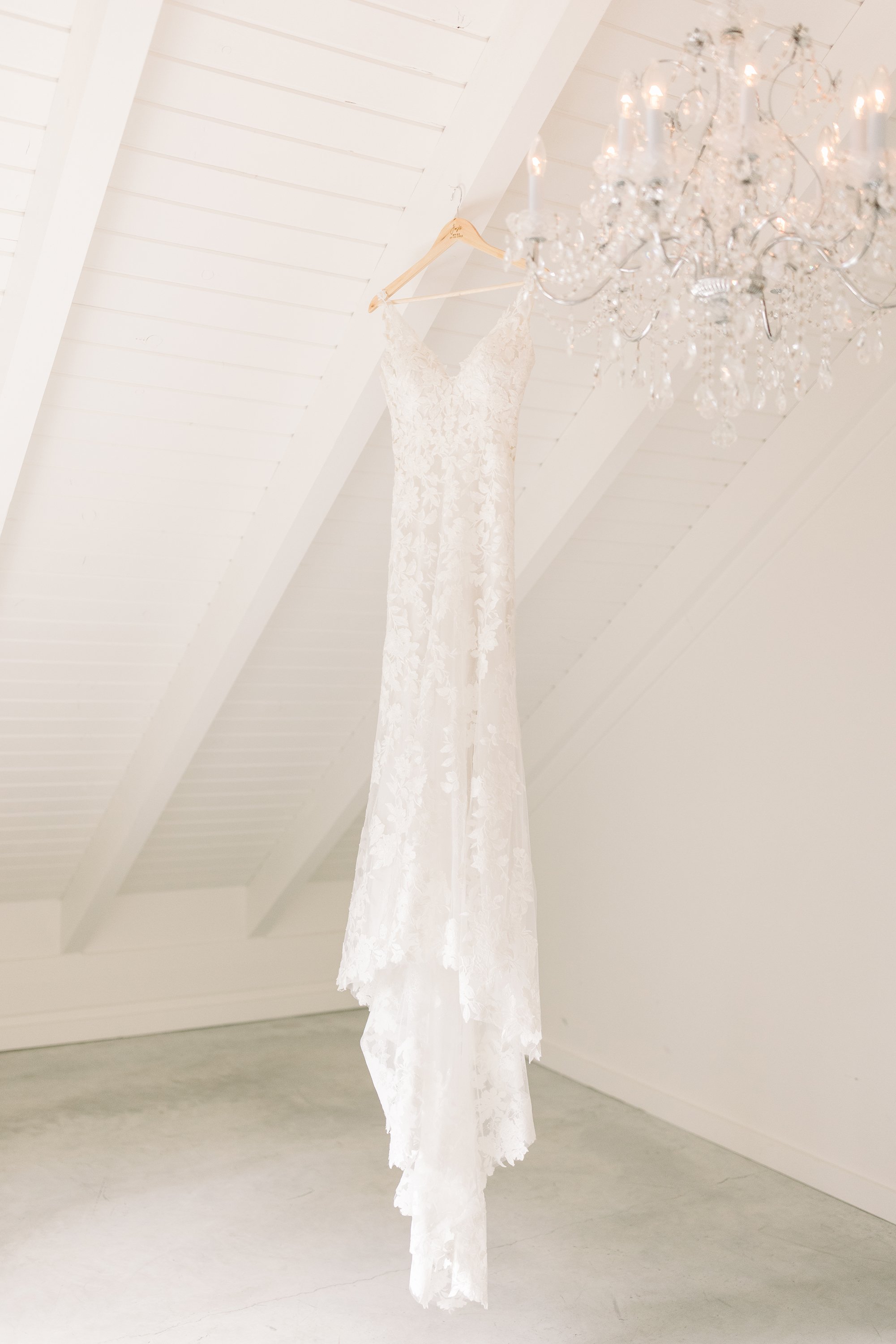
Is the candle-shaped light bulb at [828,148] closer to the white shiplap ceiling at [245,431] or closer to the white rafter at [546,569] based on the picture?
A: the white shiplap ceiling at [245,431]

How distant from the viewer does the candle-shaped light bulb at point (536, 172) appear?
1594mm

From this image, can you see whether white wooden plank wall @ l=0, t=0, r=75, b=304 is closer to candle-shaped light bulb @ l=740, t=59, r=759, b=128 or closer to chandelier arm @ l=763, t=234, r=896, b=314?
candle-shaped light bulb @ l=740, t=59, r=759, b=128

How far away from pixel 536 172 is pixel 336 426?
3.87 ft

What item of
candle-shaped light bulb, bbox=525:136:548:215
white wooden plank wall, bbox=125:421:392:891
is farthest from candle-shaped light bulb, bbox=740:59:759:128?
white wooden plank wall, bbox=125:421:392:891

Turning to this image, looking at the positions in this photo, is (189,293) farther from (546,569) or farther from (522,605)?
(522,605)

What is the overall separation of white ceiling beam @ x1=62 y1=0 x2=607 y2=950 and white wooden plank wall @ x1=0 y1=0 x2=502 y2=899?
0.05 m

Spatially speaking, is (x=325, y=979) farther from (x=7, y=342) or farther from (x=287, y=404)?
(x=7, y=342)

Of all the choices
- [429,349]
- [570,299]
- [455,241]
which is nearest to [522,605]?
[429,349]

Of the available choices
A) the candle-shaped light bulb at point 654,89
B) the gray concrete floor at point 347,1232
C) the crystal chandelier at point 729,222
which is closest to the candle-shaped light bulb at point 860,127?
the crystal chandelier at point 729,222

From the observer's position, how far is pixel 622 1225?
308 cm

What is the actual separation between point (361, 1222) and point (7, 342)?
7.97 ft

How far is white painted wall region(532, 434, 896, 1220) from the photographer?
3.25 meters

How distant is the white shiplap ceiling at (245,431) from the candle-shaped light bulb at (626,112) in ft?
1.85

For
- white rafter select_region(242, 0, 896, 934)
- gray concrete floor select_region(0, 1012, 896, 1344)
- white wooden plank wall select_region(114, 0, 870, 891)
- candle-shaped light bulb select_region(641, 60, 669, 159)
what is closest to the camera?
candle-shaped light bulb select_region(641, 60, 669, 159)
